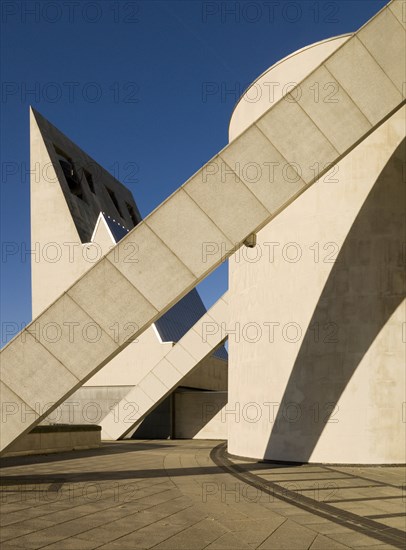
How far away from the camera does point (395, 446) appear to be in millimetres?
14484

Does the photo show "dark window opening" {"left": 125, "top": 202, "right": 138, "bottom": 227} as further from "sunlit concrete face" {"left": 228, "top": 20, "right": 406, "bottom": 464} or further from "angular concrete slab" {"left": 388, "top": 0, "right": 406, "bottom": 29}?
"angular concrete slab" {"left": 388, "top": 0, "right": 406, "bottom": 29}

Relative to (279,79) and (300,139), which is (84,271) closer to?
(279,79)

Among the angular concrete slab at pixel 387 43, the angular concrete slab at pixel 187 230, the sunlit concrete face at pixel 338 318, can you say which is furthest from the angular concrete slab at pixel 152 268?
the angular concrete slab at pixel 387 43

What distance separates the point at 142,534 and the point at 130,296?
4.98 metres

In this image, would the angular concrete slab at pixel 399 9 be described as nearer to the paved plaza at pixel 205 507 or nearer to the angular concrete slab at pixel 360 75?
the angular concrete slab at pixel 360 75

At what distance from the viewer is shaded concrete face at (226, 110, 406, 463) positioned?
14.7 meters

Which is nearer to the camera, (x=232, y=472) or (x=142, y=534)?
(x=142, y=534)

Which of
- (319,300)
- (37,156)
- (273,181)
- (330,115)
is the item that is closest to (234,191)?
(273,181)

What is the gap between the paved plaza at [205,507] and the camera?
7320 mm

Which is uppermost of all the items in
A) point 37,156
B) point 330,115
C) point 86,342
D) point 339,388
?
point 37,156

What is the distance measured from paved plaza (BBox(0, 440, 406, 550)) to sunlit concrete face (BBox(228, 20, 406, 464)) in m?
1.17

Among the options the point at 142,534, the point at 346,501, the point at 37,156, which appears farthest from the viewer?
the point at 37,156

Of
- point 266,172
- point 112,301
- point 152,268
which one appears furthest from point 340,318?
point 112,301

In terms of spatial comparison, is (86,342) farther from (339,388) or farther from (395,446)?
(395,446)
